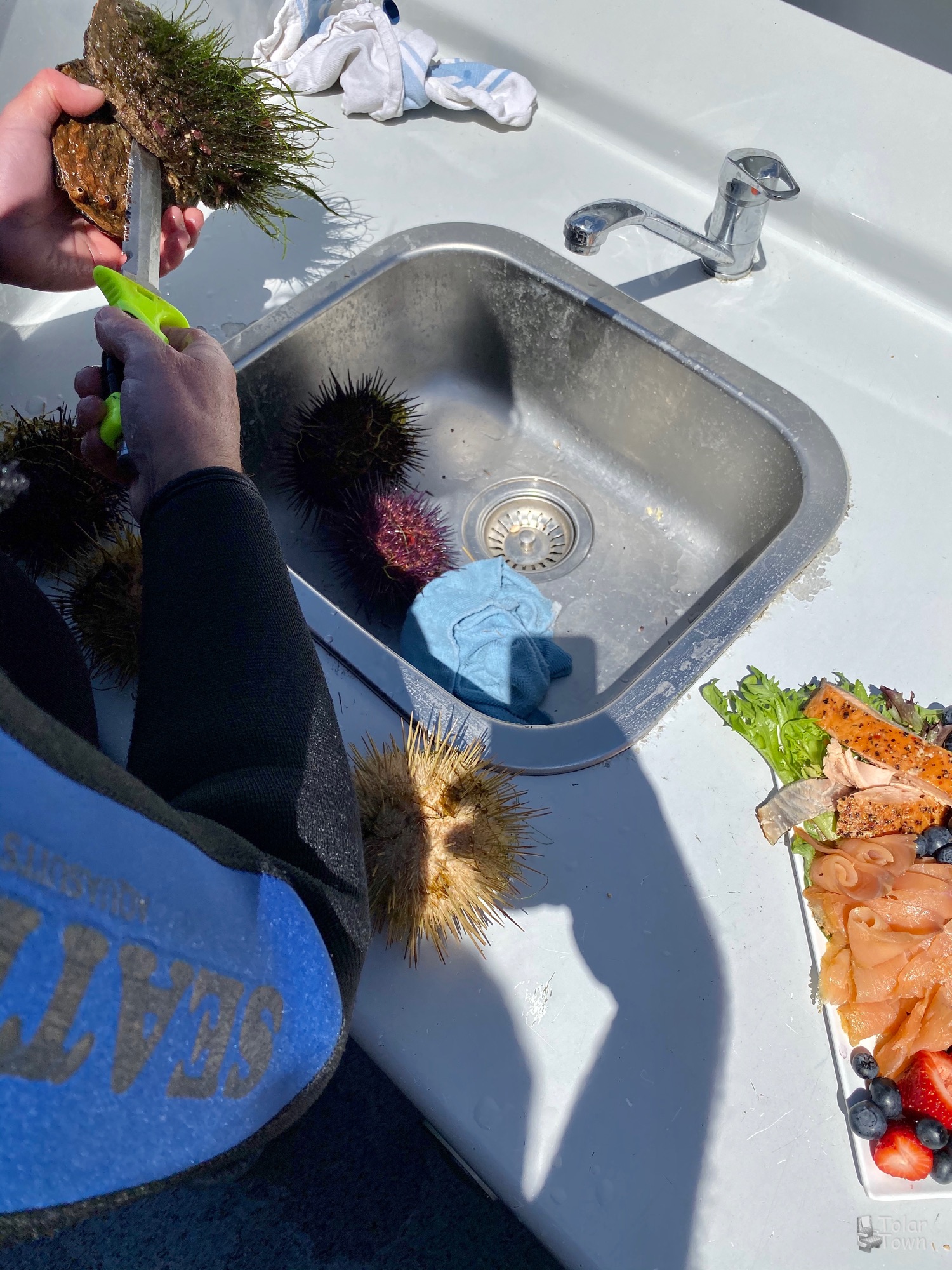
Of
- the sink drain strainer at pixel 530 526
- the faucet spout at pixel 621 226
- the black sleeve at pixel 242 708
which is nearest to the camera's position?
the black sleeve at pixel 242 708

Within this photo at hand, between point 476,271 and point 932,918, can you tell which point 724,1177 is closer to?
point 932,918

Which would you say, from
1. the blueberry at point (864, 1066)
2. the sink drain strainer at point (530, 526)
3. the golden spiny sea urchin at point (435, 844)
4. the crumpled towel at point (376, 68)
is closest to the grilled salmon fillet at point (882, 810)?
the blueberry at point (864, 1066)

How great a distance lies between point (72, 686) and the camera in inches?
28.7

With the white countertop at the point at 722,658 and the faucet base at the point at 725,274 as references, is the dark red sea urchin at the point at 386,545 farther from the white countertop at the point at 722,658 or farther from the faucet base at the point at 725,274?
the faucet base at the point at 725,274

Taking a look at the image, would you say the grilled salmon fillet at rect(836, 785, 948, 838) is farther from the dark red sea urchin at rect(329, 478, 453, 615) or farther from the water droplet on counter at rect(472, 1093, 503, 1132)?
the dark red sea urchin at rect(329, 478, 453, 615)

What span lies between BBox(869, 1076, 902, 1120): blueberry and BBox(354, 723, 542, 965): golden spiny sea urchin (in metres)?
0.34

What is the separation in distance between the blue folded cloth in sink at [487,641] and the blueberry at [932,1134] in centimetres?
57

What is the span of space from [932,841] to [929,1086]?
21cm

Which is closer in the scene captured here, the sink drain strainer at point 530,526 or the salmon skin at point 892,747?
Answer: the salmon skin at point 892,747

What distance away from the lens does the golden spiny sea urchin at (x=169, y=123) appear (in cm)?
86

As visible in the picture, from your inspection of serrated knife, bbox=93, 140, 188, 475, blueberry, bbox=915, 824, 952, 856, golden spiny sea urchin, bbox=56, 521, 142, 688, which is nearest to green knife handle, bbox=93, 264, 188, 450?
serrated knife, bbox=93, 140, 188, 475

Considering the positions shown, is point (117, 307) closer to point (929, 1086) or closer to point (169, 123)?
point (169, 123)

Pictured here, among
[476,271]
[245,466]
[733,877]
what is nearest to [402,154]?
[476,271]

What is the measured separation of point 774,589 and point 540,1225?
650 millimetres
